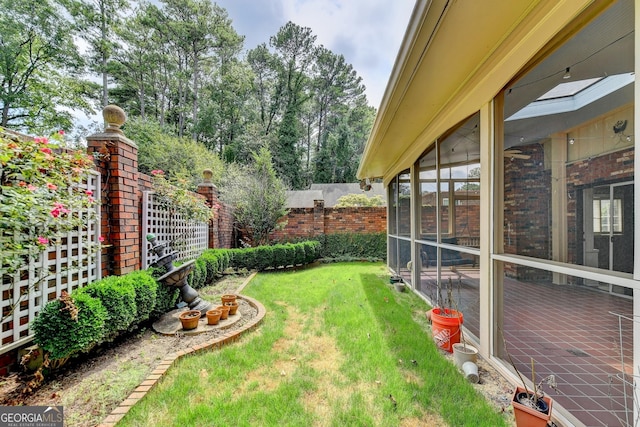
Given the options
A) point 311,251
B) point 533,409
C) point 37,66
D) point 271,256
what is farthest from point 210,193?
point 37,66

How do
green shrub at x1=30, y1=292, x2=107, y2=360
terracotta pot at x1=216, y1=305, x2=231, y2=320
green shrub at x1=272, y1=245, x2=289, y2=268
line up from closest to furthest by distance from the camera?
green shrub at x1=30, y1=292, x2=107, y2=360 → terracotta pot at x1=216, y1=305, x2=231, y2=320 → green shrub at x1=272, y1=245, x2=289, y2=268

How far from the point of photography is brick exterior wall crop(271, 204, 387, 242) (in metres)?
9.82

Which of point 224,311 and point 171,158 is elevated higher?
point 171,158

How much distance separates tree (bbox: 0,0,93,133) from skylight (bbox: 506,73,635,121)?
20.3 meters

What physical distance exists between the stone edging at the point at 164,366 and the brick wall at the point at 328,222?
5920mm

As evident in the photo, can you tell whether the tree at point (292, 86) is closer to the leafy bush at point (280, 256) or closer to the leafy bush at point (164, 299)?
the leafy bush at point (280, 256)

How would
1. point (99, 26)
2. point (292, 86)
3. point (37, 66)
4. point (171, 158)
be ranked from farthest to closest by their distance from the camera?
point (292, 86) < point (99, 26) < point (37, 66) < point (171, 158)

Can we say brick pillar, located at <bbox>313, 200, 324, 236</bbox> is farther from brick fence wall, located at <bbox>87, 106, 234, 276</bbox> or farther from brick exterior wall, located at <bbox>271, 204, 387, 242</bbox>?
brick fence wall, located at <bbox>87, 106, 234, 276</bbox>

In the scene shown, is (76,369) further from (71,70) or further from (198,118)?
(198,118)

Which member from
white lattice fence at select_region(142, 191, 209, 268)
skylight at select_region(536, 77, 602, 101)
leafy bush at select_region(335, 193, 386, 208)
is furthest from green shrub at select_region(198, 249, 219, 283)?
leafy bush at select_region(335, 193, 386, 208)

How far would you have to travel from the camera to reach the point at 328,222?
9992mm

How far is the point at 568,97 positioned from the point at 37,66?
71.2 feet

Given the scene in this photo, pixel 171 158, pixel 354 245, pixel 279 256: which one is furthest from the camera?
pixel 171 158

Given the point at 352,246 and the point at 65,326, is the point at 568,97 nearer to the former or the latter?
the point at 65,326
